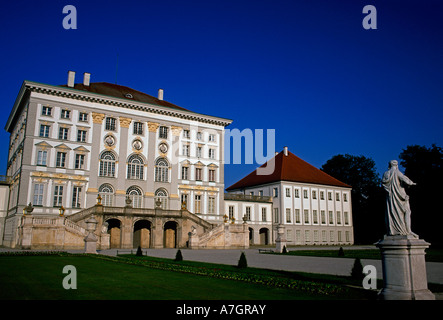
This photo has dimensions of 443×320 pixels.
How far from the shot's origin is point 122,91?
49.0m

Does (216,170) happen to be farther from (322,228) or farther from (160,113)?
(322,228)

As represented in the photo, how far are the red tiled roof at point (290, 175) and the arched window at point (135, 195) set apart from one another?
21.9 metres

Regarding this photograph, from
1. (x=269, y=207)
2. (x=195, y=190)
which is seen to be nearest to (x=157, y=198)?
(x=195, y=190)

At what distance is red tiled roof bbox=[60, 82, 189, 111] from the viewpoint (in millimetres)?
45625

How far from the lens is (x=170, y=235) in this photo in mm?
44812

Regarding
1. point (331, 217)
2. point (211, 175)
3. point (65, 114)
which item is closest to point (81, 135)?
point (65, 114)

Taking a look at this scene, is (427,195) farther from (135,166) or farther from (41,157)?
(41,157)

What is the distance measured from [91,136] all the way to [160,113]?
8911mm

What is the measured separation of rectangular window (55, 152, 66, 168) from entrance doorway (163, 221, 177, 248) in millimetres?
13199

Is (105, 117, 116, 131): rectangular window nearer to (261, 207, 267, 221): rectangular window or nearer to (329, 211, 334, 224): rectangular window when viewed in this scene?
(261, 207, 267, 221): rectangular window

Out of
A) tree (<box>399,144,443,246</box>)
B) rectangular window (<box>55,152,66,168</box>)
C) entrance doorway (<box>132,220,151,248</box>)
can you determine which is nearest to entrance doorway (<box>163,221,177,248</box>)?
entrance doorway (<box>132,220,151,248</box>)

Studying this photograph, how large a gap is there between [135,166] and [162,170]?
3424mm

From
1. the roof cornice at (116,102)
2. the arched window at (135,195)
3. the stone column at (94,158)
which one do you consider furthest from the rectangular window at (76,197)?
the roof cornice at (116,102)

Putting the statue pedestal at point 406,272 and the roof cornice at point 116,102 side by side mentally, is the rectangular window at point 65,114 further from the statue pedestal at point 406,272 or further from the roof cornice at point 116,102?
the statue pedestal at point 406,272
